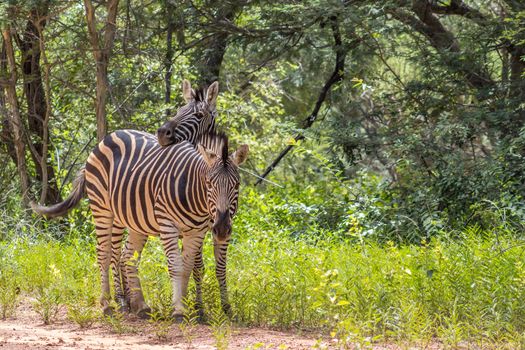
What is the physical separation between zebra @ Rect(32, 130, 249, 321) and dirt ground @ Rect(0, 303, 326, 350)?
36cm

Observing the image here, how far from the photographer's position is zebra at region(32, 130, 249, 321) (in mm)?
7348

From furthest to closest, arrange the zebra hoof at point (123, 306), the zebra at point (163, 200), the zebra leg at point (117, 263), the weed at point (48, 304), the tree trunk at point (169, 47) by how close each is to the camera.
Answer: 1. the tree trunk at point (169, 47)
2. the zebra leg at point (117, 263)
3. the zebra hoof at point (123, 306)
4. the weed at point (48, 304)
5. the zebra at point (163, 200)

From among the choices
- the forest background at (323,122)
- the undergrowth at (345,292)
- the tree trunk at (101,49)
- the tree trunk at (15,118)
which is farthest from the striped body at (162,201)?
the tree trunk at (15,118)

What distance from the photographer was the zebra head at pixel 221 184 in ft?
23.1

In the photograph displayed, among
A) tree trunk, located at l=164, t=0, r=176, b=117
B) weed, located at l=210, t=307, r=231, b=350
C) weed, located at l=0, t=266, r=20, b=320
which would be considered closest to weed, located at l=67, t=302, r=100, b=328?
weed, located at l=0, t=266, r=20, b=320

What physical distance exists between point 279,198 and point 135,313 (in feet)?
19.5

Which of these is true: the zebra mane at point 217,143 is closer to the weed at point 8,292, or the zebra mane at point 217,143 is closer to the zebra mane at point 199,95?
the zebra mane at point 199,95

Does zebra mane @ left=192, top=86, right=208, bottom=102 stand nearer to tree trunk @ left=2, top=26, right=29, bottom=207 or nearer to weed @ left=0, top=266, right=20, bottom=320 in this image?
weed @ left=0, top=266, right=20, bottom=320

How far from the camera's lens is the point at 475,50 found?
12273 millimetres

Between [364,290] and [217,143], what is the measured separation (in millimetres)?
1901

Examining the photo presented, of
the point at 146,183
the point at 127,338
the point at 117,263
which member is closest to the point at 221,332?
the point at 127,338

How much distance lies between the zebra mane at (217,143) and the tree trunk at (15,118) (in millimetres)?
5876

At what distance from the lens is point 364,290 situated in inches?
284

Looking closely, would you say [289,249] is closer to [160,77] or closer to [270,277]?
[270,277]
